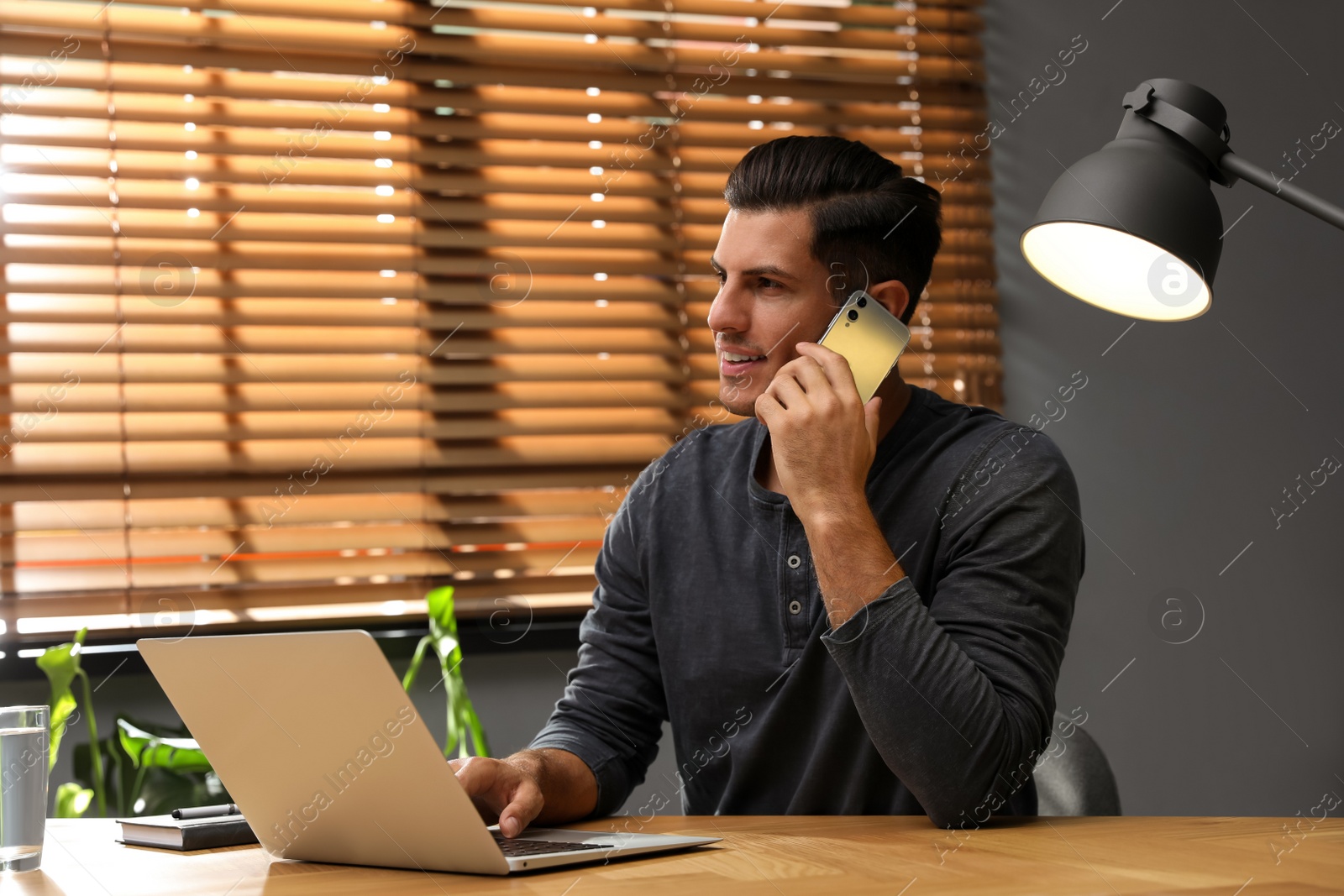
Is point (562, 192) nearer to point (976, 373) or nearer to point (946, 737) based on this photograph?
point (976, 373)

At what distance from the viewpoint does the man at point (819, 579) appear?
3.38 feet

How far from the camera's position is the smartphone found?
1.22 metres

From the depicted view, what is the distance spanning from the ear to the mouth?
0.17 metres

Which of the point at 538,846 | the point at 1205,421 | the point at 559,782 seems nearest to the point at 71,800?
the point at 559,782

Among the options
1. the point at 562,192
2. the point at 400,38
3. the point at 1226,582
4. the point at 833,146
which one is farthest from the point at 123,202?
the point at 1226,582

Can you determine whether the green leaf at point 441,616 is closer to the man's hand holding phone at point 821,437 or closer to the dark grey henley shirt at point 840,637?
the dark grey henley shirt at point 840,637

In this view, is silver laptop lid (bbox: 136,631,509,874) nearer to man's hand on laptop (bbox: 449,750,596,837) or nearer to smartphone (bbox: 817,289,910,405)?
man's hand on laptop (bbox: 449,750,596,837)

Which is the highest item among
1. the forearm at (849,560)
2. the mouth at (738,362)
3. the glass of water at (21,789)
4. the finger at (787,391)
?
the mouth at (738,362)

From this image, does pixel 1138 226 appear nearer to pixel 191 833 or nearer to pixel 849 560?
pixel 849 560

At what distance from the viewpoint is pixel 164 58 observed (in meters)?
2.07

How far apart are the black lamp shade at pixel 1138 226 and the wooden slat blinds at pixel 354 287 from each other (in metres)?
1.17

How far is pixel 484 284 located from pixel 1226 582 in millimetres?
1554

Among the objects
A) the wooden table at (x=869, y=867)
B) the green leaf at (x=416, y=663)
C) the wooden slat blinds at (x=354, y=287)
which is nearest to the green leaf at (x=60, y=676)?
the wooden slat blinds at (x=354, y=287)

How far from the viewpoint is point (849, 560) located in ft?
3.51
